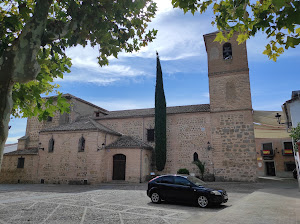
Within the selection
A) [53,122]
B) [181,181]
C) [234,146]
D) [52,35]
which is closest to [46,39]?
[52,35]

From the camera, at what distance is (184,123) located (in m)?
21.3

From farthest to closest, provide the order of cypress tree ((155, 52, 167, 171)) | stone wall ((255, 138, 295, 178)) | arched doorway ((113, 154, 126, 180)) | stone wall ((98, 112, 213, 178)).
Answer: stone wall ((255, 138, 295, 178)), cypress tree ((155, 52, 167, 171)), stone wall ((98, 112, 213, 178)), arched doorway ((113, 154, 126, 180))

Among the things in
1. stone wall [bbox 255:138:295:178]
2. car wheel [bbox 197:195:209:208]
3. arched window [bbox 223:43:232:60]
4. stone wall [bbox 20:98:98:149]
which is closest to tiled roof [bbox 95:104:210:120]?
stone wall [bbox 20:98:98:149]

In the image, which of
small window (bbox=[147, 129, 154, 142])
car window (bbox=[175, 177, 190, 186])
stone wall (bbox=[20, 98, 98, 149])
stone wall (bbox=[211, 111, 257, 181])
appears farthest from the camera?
stone wall (bbox=[20, 98, 98, 149])

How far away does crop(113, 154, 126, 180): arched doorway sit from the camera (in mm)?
19750

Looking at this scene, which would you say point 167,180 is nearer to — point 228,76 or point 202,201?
point 202,201

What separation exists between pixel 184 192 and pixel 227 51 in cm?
1624

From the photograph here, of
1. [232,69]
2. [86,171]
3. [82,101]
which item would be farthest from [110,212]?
[82,101]

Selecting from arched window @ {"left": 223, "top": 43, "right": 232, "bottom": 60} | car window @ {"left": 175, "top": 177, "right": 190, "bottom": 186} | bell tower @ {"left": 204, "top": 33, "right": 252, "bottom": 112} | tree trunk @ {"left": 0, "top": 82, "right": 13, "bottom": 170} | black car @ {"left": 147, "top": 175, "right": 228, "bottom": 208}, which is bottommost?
black car @ {"left": 147, "top": 175, "right": 228, "bottom": 208}

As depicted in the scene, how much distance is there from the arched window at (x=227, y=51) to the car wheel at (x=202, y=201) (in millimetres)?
15853

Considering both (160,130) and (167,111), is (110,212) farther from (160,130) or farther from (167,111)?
(167,111)

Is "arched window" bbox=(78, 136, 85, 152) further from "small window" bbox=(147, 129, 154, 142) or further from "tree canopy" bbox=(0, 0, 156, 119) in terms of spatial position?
"tree canopy" bbox=(0, 0, 156, 119)

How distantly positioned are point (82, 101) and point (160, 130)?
38.4ft

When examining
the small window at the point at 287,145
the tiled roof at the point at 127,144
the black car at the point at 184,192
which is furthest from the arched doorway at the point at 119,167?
the small window at the point at 287,145
